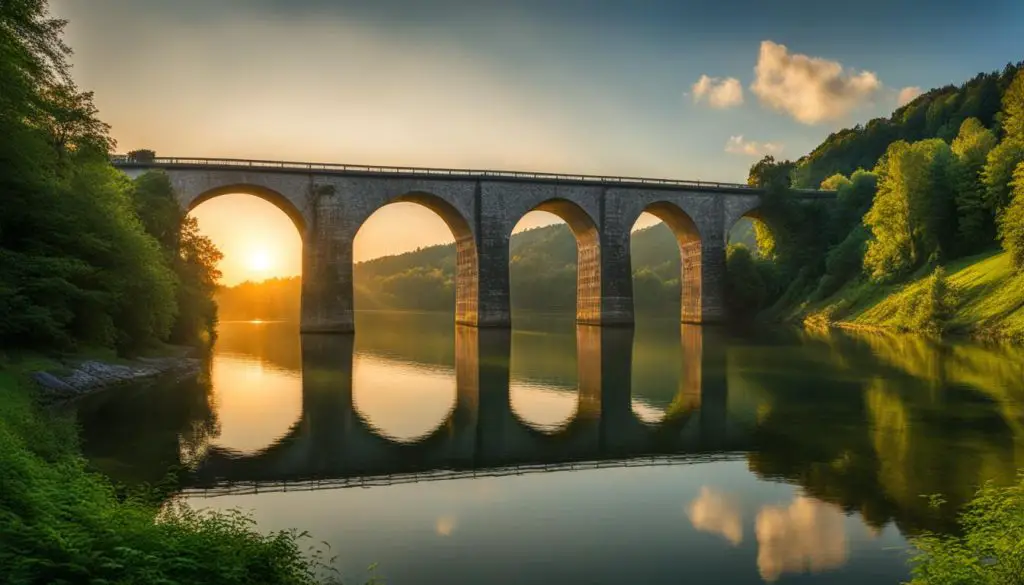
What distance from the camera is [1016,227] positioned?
45.3 metres

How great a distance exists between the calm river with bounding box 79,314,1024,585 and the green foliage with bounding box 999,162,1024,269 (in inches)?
715

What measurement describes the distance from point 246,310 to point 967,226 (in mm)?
117304

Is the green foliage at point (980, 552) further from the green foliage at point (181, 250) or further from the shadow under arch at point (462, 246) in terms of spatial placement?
the shadow under arch at point (462, 246)

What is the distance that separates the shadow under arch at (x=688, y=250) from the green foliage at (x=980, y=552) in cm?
5602

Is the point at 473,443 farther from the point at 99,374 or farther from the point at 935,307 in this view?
the point at 935,307

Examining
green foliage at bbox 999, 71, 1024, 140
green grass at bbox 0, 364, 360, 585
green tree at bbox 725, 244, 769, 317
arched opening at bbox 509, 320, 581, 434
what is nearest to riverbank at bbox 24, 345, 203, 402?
green grass at bbox 0, 364, 360, 585

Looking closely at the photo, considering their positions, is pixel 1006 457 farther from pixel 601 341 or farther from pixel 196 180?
pixel 196 180

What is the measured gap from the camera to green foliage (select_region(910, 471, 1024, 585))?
24.6 ft

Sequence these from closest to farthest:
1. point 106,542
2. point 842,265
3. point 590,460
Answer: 1. point 106,542
2. point 590,460
3. point 842,265

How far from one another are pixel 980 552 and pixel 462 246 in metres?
52.8

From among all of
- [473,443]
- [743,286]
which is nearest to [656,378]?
[473,443]

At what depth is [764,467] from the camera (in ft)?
46.0

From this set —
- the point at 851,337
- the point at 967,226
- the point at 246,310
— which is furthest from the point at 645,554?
the point at 246,310

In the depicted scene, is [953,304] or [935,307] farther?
[953,304]
